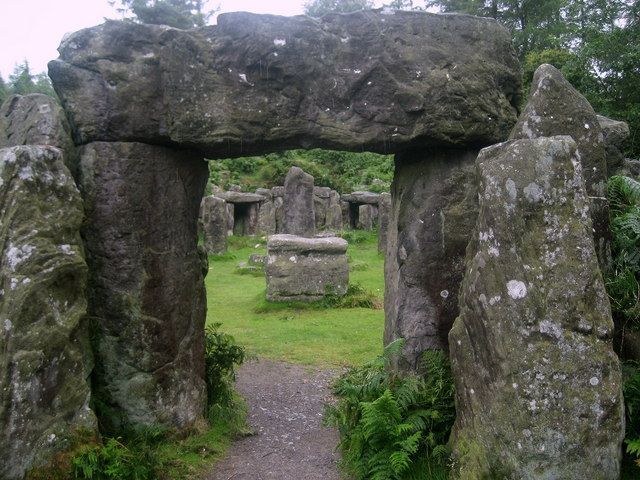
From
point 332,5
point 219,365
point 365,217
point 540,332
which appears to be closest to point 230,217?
point 365,217

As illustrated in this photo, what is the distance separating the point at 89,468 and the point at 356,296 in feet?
28.4

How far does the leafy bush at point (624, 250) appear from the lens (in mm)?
4398

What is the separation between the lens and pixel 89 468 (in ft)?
14.1

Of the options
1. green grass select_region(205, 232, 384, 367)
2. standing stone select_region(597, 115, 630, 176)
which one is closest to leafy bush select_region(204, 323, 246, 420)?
green grass select_region(205, 232, 384, 367)

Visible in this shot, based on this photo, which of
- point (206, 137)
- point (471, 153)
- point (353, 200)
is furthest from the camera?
point (353, 200)

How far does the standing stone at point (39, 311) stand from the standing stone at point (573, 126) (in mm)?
3529

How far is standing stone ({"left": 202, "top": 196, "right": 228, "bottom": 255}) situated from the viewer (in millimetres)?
18906

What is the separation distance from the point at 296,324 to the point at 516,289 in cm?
744

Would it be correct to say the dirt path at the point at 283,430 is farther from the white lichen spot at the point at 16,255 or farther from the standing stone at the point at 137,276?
the white lichen spot at the point at 16,255

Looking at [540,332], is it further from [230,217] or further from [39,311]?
[230,217]

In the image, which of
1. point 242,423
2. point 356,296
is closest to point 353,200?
point 356,296

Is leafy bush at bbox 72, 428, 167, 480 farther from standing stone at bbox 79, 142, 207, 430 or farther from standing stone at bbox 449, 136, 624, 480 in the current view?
standing stone at bbox 449, 136, 624, 480

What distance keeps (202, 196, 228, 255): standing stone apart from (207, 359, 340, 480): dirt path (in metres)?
10.6

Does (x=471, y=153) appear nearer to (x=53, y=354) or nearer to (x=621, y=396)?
(x=621, y=396)
